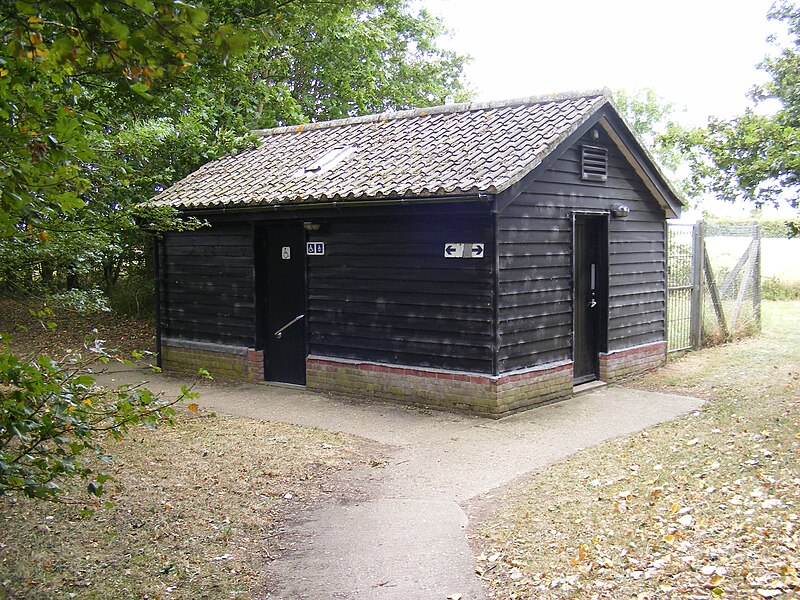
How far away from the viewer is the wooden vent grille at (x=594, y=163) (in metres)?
10.9

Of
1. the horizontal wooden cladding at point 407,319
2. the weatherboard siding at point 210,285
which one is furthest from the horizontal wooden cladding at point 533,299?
the weatherboard siding at point 210,285

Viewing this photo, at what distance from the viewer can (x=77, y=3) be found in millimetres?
3043

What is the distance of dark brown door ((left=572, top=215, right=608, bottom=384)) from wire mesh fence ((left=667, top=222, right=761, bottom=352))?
8.02 feet

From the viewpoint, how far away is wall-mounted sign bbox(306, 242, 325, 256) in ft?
36.9

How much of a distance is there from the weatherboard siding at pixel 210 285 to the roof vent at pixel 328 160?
50.0 inches

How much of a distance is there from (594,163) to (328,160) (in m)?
4.04

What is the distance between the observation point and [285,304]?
39.2 ft

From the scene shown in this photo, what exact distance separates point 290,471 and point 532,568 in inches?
119

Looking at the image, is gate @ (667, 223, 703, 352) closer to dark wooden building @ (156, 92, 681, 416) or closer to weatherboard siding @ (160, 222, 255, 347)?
dark wooden building @ (156, 92, 681, 416)

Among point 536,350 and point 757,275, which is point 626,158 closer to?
point 536,350

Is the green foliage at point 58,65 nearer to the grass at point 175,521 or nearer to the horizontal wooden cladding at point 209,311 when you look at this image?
the grass at point 175,521

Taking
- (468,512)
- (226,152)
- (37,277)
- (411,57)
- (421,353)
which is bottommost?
(468,512)

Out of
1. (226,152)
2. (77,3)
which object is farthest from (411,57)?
(77,3)

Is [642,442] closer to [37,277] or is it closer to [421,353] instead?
[421,353]
